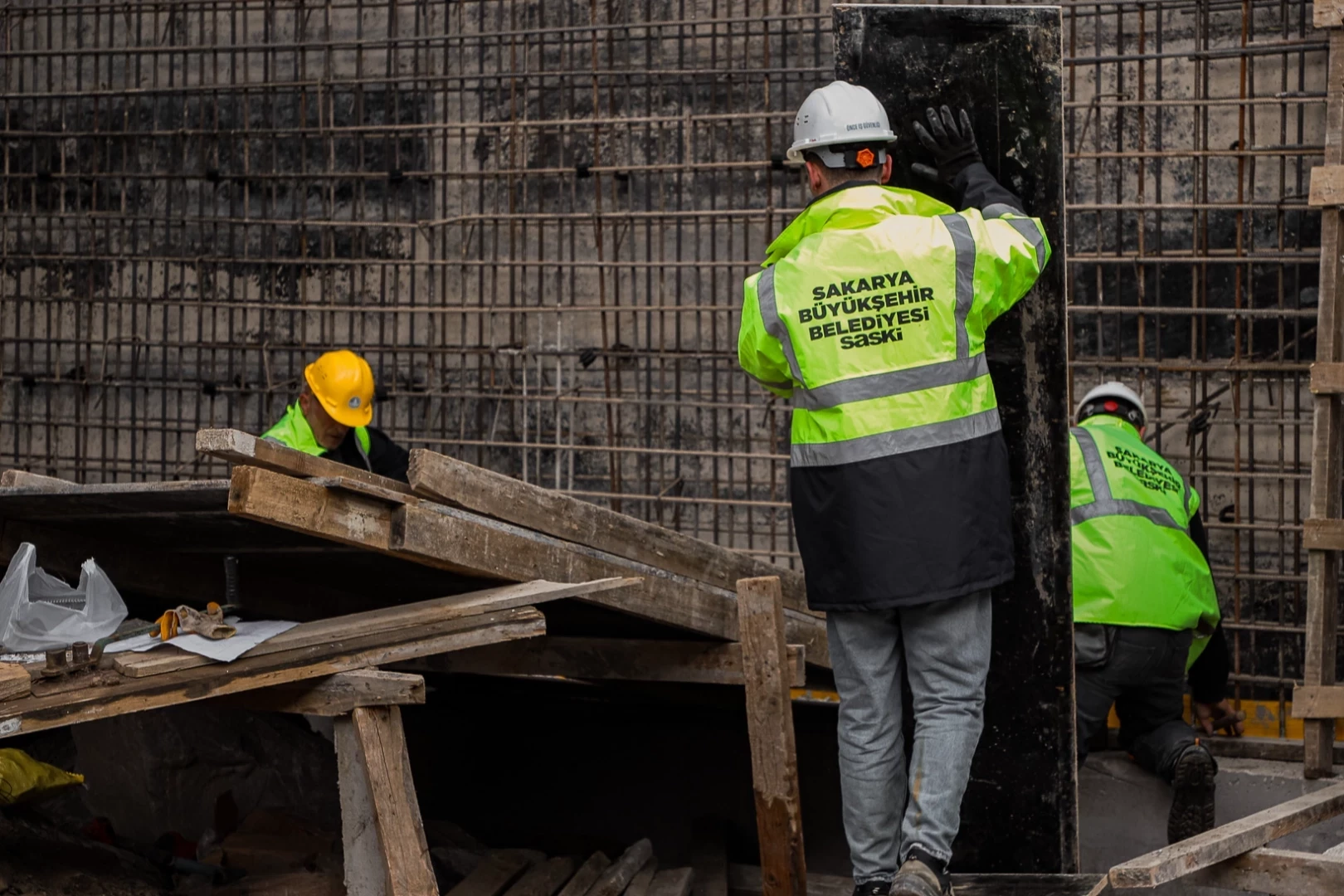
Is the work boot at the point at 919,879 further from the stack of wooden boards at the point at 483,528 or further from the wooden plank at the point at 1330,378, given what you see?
the wooden plank at the point at 1330,378

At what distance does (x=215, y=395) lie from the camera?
26.8ft

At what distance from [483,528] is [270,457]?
643 millimetres

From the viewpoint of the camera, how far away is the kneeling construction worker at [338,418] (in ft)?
20.3

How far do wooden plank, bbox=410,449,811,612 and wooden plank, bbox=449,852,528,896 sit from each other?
4.24 ft

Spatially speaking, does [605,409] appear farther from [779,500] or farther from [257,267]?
[257,267]

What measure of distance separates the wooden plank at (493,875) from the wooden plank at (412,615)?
131 centimetres

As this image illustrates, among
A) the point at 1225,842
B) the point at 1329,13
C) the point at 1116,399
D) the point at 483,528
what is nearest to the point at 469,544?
the point at 483,528

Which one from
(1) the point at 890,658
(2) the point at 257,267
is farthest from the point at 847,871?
(2) the point at 257,267

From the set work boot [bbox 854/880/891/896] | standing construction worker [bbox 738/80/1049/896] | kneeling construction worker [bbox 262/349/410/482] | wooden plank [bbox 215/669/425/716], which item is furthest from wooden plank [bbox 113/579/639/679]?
kneeling construction worker [bbox 262/349/410/482]

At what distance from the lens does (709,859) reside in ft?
19.1

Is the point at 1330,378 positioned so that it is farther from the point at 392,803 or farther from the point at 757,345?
the point at 392,803

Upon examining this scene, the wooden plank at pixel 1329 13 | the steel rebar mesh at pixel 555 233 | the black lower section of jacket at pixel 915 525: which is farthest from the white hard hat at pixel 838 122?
the steel rebar mesh at pixel 555 233

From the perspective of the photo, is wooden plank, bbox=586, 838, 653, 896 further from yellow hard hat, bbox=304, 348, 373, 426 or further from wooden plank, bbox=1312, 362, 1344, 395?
wooden plank, bbox=1312, 362, 1344, 395

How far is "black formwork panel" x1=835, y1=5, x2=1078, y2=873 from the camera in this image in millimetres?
4402
